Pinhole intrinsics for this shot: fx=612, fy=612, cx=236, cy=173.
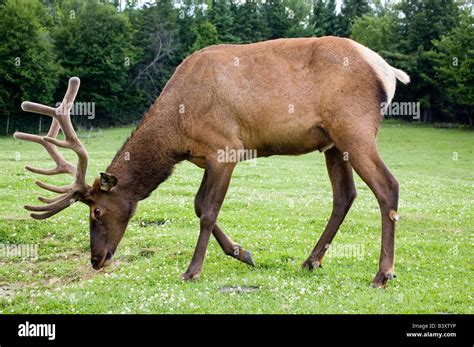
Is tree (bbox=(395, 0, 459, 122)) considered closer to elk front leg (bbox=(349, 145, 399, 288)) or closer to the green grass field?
the green grass field

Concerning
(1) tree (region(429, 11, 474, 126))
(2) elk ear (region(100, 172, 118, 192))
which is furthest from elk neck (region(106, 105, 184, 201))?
(1) tree (region(429, 11, 474, 126))

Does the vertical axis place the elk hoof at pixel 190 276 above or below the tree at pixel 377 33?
below

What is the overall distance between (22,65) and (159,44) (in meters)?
14.5

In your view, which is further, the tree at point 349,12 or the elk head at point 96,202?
the tree at point 349,12

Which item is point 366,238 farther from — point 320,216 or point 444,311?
point 444,311

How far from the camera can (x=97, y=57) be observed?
55219mm

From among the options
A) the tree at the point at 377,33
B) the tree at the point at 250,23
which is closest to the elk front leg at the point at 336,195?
the tree at the point at 377,33

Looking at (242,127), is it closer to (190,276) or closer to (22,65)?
(190,276)

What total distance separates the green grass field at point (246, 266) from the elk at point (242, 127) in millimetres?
510

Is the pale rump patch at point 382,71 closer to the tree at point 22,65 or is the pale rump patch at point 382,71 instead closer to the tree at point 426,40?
the tree at point 22,65

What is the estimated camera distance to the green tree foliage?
181ft

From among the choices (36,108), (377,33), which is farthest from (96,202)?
(377,33)

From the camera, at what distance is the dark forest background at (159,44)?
50.0 meters

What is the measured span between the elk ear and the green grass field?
→ 1259 millimetres
